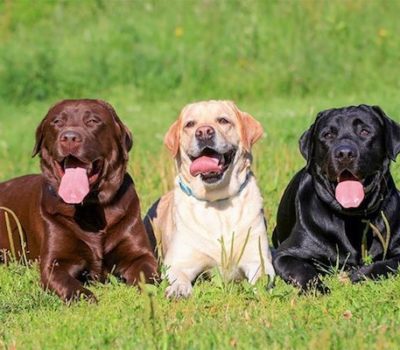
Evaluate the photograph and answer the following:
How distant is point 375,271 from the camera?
21.3 ft

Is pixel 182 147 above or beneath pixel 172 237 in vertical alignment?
above

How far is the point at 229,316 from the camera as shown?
5.60m

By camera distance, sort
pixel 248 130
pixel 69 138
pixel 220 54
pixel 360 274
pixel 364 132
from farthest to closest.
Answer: pixel 220 54, pixel 248 130, pixel 364 132, pixel 69 138, pixel 360 274

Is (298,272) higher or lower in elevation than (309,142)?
lower

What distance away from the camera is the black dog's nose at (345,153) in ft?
21.2


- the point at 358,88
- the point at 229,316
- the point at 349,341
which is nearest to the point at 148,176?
the point at 229,316

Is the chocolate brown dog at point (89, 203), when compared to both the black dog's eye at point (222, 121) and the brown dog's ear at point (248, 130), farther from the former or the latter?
the brown dog's ear at point (248, 130)

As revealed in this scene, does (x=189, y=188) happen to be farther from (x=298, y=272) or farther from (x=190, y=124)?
(x=298, y=272)

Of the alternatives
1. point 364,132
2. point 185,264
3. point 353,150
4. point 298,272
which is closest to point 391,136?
point 364,132

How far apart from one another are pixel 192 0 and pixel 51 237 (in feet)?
36.7

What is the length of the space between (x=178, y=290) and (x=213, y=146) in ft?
3.00

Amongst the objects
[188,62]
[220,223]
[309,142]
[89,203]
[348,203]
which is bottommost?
[188,62]

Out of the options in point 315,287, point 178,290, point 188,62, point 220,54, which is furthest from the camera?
point 220,54

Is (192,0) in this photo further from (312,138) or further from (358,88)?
(312,138)
